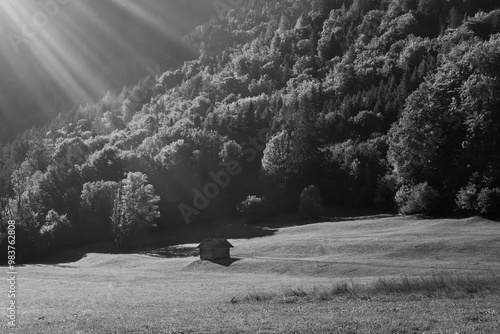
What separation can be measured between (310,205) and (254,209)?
1269cm

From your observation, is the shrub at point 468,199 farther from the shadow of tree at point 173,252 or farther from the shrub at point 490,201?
the shadow of tree at point 173,252

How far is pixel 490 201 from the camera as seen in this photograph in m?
75.0

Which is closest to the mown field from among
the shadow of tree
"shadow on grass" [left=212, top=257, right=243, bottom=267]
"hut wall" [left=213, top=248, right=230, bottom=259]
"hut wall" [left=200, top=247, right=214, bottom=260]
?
the shadow of tree

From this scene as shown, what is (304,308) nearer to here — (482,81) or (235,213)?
(482,81)

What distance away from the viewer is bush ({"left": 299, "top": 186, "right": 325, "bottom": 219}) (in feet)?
333

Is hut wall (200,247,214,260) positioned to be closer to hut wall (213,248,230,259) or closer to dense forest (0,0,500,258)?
hut wall (213,248,230,259)

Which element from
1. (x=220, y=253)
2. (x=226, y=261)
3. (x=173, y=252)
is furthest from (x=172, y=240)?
(x=226, y=261)

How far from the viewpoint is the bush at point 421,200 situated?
3273 inches

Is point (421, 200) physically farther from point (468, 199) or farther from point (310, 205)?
point (310, 205)

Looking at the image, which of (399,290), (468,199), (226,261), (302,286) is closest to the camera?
(399,290)

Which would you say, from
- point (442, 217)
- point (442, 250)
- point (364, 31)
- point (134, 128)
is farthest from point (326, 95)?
point (442, 250)

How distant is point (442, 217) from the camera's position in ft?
267

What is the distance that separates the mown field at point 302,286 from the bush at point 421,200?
2645 millimetres

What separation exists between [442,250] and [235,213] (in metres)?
63.6
